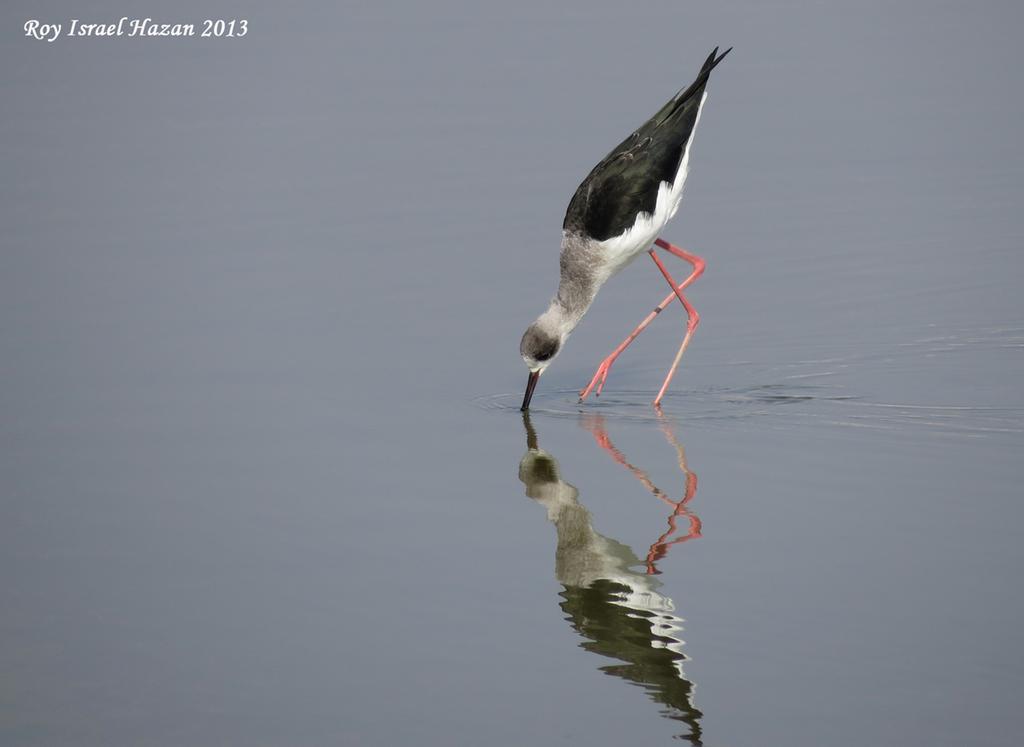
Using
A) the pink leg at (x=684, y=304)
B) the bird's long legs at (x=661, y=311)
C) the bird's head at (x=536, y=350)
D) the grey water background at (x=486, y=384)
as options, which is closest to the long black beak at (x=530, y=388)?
the bird's head at (x=536, y=350)

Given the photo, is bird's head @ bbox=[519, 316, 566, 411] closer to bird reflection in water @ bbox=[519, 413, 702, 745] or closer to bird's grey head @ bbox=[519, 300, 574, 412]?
bird's grey head @ bbox=[519, 300, 574, 412]

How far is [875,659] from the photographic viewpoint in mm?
4590

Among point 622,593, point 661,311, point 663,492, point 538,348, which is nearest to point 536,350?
point 538,348

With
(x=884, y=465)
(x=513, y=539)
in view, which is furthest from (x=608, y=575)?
(x=884, y=465)

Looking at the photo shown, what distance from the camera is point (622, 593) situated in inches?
208

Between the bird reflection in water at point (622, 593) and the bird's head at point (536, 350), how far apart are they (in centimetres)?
87

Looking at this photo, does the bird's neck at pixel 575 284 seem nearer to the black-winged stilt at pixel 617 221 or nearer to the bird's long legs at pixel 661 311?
the black-winged stilt at pixel 617 221

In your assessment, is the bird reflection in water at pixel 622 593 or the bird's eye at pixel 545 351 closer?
the bird reflection in water at pixel 622 593

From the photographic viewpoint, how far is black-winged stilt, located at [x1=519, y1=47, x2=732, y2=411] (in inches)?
304

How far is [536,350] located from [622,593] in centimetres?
242

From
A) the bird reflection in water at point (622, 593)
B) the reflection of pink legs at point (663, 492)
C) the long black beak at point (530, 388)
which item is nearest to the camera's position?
the bird reflection in water at point (622, 593)

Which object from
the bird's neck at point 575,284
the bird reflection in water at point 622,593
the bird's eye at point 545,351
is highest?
the bird's neck at point 575,284

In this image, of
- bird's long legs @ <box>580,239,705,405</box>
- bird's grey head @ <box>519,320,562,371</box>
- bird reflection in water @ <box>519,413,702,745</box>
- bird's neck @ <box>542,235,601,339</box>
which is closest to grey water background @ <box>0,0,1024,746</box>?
bird reflection in water @ <box>519,413,702,745</box>

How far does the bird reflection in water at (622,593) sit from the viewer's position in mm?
4594
